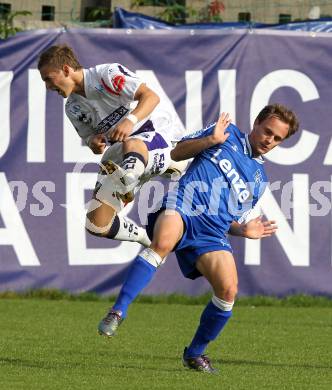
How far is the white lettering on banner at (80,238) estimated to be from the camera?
11.9 metres

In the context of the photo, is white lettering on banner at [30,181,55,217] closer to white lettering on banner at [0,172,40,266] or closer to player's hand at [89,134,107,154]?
white lettering on banner at [0,172,40,266]

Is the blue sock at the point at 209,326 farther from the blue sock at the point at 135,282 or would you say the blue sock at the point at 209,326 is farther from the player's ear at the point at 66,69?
the player's ear at the point at 66,69

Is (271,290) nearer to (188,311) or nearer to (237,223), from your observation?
(188,311)

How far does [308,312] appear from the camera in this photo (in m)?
11.4

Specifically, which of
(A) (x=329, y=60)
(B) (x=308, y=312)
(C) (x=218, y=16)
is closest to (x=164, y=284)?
(B) (x=308, y=312)

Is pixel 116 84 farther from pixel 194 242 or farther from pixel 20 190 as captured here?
pixel 20 190

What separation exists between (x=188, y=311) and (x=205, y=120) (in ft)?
6.91

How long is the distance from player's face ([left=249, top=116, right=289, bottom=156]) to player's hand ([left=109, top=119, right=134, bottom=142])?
0.87 meters

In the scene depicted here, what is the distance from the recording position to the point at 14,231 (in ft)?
38.9

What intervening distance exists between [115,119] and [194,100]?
4.07 metres

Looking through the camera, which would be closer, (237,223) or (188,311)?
(237,223)

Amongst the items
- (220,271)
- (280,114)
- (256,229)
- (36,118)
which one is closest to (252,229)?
(256,229)

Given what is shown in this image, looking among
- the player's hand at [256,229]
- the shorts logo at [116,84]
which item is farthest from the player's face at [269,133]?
the shorts logo at [116,84]

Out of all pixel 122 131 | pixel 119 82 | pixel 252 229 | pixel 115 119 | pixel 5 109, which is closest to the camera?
pixel 252 229
